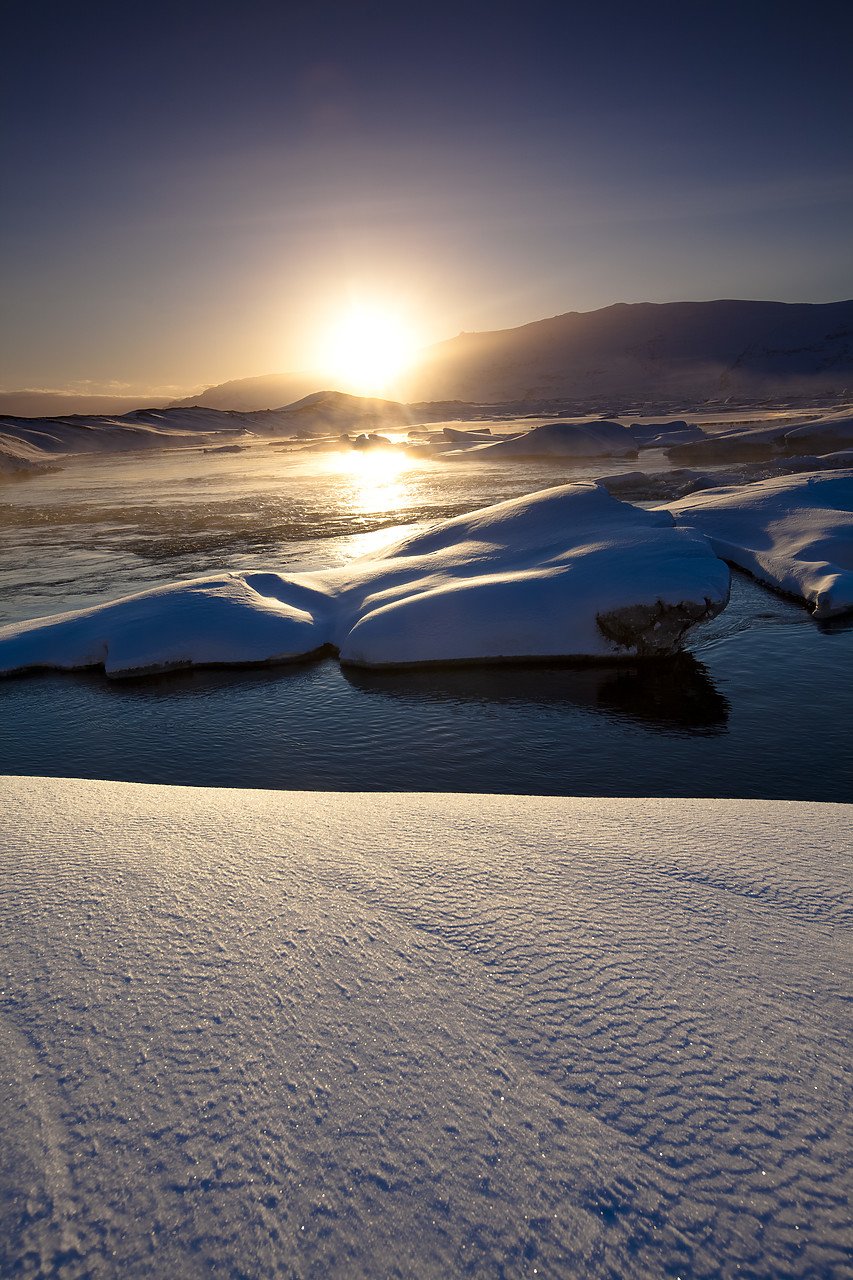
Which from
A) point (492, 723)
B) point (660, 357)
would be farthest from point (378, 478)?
point (660, 357)

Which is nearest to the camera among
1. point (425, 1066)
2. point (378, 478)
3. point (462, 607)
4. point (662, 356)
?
point (425, 1066)

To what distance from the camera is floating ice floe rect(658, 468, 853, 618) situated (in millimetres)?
9875

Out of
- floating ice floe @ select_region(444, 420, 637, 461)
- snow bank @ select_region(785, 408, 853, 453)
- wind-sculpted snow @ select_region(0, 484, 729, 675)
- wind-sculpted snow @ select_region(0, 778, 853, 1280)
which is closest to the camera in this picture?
wind-sculpted snow @ select_region(0, 778, 853, 1280)

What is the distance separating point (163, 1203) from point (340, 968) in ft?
2.36

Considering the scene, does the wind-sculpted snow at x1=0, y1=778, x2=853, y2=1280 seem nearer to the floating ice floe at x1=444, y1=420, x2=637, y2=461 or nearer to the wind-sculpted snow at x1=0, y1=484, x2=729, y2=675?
Result: the wind-sculpted snow at x1=0, y1=484, x2=729, y2=675

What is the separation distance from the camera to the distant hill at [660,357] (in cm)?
9806

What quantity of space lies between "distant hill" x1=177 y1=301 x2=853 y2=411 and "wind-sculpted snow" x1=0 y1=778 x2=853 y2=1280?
322ft

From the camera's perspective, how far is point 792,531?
1158cm

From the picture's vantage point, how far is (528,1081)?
5.18 ft

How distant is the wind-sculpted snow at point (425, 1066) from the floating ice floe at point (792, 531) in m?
8.69

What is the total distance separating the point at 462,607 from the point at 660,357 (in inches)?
4947

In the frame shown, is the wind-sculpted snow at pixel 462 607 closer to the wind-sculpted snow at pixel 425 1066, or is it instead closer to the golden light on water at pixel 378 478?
the wind-sculpted snow at pixel 425 1066

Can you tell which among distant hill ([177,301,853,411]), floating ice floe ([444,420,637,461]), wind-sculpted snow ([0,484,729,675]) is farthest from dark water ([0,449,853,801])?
distant hill ([177,301,853,411])

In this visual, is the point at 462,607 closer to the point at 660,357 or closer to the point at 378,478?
the point at 378,478
